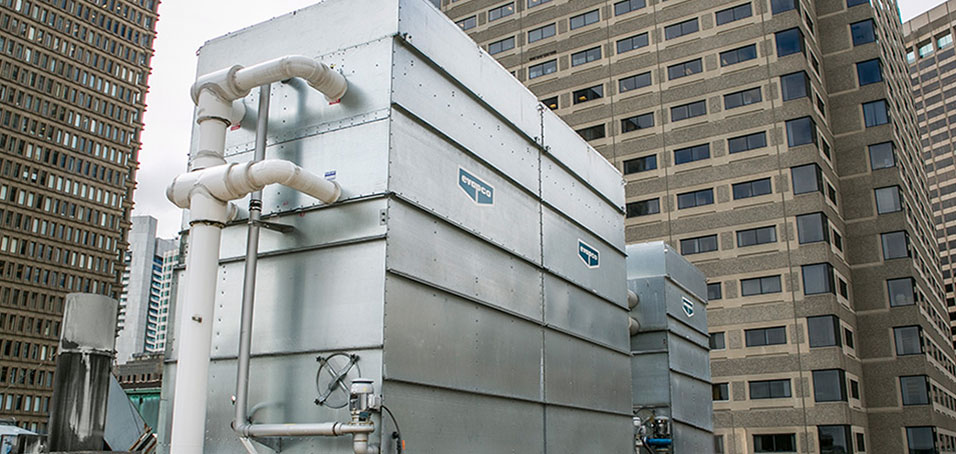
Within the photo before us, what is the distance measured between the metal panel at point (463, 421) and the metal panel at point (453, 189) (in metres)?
2.21

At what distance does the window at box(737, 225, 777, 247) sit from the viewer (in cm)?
4945

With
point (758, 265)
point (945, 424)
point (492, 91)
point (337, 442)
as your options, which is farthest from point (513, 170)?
point (945, 424)

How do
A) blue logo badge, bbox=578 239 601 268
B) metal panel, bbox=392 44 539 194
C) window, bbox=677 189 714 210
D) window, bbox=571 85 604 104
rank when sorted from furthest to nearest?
window, bbox=571 85 604 104 < window, bbox=677 189 714 210 < blue logo badge, bbox=578 239 601 268 < metal panel, bbox=392 44 539 194

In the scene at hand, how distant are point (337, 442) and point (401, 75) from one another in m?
4.29

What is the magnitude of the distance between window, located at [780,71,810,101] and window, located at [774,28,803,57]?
1.61 metres

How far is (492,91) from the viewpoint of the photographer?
11.9m

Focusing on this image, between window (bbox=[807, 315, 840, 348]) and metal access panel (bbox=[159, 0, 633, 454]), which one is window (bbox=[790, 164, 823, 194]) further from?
metal access panel (bbox=[159, 0, 633, 454])

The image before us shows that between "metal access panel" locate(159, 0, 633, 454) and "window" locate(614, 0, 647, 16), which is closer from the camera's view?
"metal access panel" locate(159, 0, 633, 454)

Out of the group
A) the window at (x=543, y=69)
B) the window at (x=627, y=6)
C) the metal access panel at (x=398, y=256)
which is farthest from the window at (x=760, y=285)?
the metal access panel at (x=398, y=256)

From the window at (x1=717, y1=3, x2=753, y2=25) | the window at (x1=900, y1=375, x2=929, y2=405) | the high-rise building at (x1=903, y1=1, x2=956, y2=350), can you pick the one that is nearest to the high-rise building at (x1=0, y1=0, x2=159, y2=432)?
the window at (x1=717, y1=3, x2=753, y2=25)

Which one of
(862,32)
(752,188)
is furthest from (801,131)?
(862,32)

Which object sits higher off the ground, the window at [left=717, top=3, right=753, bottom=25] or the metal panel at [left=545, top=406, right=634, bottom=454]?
the window at [left=717, top=3, right=753, bottom=25]

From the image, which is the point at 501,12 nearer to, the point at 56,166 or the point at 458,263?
the point at 458,263

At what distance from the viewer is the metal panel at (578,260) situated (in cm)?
1305
